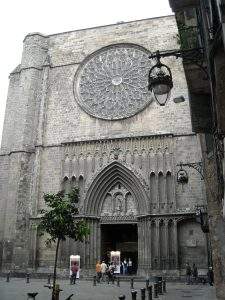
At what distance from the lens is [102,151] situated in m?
21.3

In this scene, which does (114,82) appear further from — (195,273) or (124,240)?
(195,273)

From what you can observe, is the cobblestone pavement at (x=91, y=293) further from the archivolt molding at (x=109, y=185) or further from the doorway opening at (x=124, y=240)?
the doorway opening at (x=124, y=240)

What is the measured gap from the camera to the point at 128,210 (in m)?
20.6

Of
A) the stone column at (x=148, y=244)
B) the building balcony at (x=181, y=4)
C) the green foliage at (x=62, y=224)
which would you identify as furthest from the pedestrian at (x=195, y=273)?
the building balcony at (x=181, y=4)

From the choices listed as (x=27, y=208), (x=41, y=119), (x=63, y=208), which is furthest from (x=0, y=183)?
(x=63, y=208)

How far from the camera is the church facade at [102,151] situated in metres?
19.3

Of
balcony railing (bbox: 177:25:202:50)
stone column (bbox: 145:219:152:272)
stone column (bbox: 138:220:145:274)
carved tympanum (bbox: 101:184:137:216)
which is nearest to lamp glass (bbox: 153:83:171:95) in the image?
balcony railing (bbox: 177:25:202:50)

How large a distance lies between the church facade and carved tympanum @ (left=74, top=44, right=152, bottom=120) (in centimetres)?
6

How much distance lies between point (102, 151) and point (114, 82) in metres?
4.61

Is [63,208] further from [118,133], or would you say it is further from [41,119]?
[41,119]

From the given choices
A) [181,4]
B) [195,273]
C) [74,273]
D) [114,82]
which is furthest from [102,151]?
[181,4]

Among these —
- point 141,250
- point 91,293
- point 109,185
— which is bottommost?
point 91,293

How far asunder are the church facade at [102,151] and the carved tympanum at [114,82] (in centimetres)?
6

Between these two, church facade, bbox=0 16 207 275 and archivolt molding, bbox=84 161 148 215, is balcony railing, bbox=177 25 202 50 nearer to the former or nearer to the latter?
church facade, bbox=0 16 207 275
